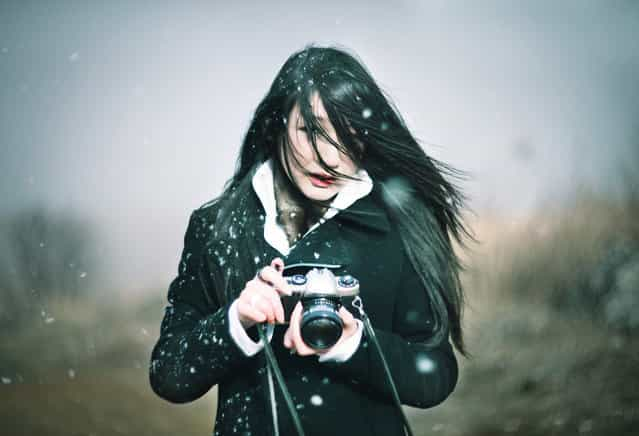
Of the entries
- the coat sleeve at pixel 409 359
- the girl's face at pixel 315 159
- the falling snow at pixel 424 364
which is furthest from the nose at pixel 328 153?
the falling snow at pixel 424 364

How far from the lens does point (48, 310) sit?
2021 mm

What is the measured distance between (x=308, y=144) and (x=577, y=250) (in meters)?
1.40

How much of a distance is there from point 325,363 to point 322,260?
5.2 inches

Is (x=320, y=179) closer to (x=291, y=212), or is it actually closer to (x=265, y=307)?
(x=291, y=212)

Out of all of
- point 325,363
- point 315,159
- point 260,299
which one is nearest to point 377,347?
point 325,363

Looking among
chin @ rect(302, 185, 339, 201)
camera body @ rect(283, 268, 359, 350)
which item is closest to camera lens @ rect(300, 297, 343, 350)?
camera body @ rect(283, 268, 359, 350)

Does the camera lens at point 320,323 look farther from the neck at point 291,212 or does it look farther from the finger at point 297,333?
the neck at point 291,212

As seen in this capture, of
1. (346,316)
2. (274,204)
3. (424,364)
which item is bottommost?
(424,364)

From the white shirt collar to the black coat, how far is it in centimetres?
1

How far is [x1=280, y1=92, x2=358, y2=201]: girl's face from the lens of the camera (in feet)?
3.33

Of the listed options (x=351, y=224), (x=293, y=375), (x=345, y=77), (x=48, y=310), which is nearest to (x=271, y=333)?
(x=293, y=375)

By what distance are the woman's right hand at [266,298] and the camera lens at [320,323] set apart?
0.10ft

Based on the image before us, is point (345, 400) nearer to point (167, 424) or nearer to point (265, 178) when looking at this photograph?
point (265, 178)

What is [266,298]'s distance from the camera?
83 cm
